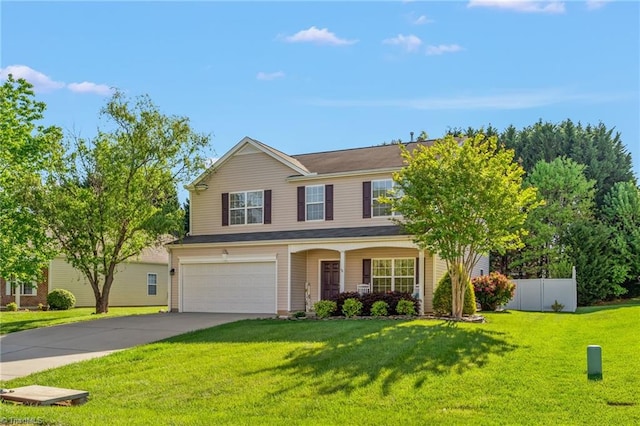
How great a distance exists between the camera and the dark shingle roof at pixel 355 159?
2484 centimetres

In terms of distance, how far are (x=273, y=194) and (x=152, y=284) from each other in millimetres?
16424

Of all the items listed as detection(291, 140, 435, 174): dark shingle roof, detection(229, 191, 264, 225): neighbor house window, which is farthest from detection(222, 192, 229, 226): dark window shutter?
detection(291, 140, 435, 174): dark shingle roof

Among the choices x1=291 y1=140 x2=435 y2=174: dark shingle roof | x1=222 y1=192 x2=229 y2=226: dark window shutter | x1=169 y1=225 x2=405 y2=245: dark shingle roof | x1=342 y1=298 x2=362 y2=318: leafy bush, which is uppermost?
x1=291 y1=140 x2=435 y2=174: dark shingle roof

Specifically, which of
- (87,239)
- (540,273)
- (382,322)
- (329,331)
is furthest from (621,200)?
(87,239)

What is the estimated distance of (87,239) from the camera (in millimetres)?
25625

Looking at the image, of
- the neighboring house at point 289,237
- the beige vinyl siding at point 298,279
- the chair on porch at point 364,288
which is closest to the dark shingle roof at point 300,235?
the neighboring house at point 289,237

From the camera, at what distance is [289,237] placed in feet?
78.7

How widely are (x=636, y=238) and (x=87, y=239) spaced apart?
25.9 metres

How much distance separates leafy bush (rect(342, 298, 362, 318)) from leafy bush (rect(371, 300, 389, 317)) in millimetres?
518

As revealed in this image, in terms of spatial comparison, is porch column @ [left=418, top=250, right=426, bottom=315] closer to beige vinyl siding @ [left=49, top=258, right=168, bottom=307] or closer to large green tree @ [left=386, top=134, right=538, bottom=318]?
large green tree @ [left=386, top=134, right=538, bottom=318]

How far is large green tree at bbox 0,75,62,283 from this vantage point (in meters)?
21.3

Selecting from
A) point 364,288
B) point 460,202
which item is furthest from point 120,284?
point 460,202

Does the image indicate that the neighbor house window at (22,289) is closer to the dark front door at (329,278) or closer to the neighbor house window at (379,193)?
the dark front door at (329,278)

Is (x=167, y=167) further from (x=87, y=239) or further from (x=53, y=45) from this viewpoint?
(x=53, y=45)
